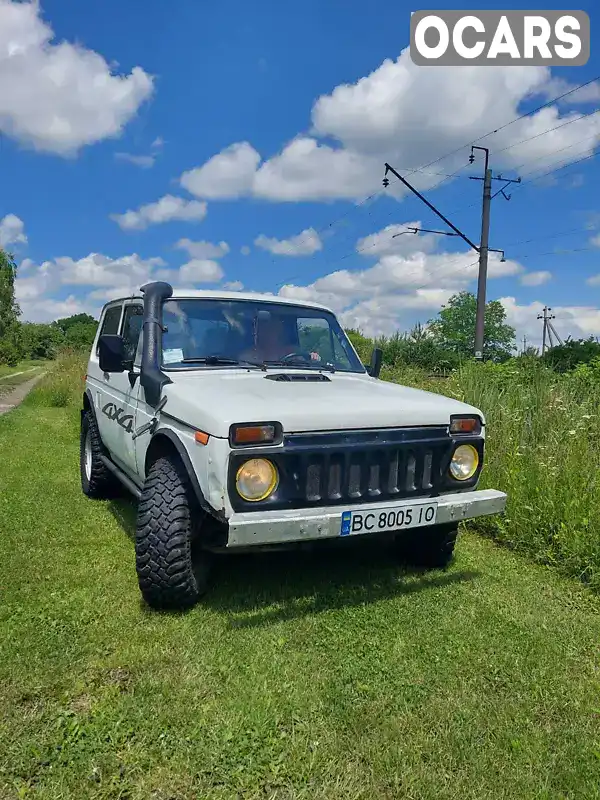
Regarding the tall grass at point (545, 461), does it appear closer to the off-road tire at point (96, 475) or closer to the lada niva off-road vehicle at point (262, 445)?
the lada niva off-road vehicle at point (262, 445)

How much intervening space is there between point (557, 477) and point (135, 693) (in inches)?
146

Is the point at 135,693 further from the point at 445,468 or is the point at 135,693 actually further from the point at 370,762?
the point at 445,468

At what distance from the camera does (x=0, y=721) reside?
8.27 feet

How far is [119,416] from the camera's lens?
489 centimetres

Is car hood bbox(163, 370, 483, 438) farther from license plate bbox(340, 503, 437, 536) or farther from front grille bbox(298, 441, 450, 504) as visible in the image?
license plate bbox(340, 503, 437, 536)

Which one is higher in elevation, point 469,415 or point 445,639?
point 469,415

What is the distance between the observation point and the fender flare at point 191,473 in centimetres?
312

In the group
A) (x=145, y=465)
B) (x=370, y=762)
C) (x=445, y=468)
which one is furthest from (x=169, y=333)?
(x=370, y=762)

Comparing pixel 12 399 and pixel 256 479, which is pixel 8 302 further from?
pixel 256 479

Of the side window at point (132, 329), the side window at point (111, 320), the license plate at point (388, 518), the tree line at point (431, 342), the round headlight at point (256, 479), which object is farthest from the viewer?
the tree line at point (431, 342)

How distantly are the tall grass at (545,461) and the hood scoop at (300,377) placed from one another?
6.78ft

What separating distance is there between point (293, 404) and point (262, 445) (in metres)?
0.34

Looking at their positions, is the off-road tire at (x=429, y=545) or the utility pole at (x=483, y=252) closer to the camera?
the off-road tire at (x=429, y=545)

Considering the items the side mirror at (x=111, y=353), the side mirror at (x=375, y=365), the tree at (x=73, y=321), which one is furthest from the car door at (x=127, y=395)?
the tree at (x=73, y=321)
